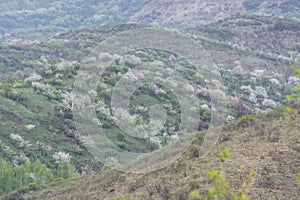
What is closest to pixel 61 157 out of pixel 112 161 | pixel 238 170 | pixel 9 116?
pixel 9 116

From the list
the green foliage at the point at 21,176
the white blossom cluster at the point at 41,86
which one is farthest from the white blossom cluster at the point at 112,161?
the white blossom cluster at the point at 41,86

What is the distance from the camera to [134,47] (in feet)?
289

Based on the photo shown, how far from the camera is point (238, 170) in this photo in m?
19.2

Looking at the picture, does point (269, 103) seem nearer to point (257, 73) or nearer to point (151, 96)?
point (257, 73)

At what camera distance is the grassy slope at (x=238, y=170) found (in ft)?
59.5

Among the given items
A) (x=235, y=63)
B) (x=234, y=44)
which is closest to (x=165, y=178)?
(x=235, y=63)

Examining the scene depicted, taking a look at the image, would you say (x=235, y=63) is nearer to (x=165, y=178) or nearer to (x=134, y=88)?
(x=134, y=88)

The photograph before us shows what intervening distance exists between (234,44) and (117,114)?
69.1m

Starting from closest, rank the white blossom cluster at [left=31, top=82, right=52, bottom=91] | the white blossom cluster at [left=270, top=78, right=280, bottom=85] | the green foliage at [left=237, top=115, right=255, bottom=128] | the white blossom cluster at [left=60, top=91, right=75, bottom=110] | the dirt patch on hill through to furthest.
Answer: the green foliage at [left=237, top=115, right=255, bottom=128] < the dirt patch on hill < the white blossom cluster at [left=60, top=91, right=75, bottom=110] < the white blossom cluster at [left=31, top=82, right=52, bottom=91] < the white blossom cluster at [left=270, top=78, right=280, bottom=85]

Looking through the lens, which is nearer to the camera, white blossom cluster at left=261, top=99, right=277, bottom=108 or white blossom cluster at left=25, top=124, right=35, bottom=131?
white blossom cluster at left=25, top=124, right=35, bottom=131

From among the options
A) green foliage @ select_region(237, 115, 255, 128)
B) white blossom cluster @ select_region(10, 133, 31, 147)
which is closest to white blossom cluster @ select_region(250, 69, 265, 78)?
white blossom cluster @ select_region(10, 133, 31, 147)

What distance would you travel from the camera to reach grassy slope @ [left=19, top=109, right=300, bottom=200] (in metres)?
18.1

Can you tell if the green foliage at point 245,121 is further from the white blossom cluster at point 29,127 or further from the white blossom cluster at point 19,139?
the white blossom cluster at point 29,127

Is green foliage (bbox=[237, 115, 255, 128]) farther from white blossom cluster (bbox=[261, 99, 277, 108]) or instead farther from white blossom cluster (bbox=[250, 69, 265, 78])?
white blossom cluster (bbox=[250, 69, 265, 78])
